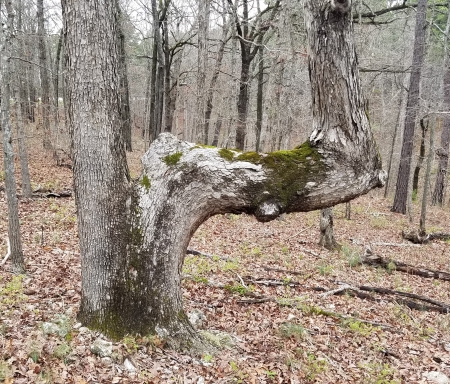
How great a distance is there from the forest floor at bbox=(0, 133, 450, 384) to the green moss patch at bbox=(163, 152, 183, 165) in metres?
1.77

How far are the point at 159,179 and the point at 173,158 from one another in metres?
0.25

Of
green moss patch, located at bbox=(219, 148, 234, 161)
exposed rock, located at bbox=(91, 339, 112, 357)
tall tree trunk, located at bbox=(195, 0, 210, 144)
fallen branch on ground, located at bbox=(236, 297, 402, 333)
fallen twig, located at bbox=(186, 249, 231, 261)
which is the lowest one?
fallen branch on ground, located at bbox=(236, 297, 402, 333)

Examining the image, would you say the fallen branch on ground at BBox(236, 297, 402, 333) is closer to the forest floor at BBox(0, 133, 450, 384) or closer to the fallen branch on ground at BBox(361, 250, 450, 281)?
the forest floor at BBox(0, 133, 450, 384)

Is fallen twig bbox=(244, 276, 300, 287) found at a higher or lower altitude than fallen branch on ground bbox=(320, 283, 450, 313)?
higher

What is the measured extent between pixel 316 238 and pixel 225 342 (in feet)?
24.8

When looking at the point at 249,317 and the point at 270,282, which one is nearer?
the point at 249,317

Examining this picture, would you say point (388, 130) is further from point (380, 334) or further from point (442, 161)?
point (380, 334)

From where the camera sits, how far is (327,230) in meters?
10.1

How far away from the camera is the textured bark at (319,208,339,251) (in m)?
9.99

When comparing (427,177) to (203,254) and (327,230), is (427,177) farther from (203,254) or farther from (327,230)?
(203,254)

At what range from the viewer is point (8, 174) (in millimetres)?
5828

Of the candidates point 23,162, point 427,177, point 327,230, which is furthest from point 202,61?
point 427,177

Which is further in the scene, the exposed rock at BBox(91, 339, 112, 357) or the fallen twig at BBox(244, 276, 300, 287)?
the fallen twig at BBox(244, 276, 300, 287)

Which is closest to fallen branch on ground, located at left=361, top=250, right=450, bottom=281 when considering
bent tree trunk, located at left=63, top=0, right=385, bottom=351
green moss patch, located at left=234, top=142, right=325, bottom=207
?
bent tree trunk, located at left=63, top=0, right=385, bottom=351
